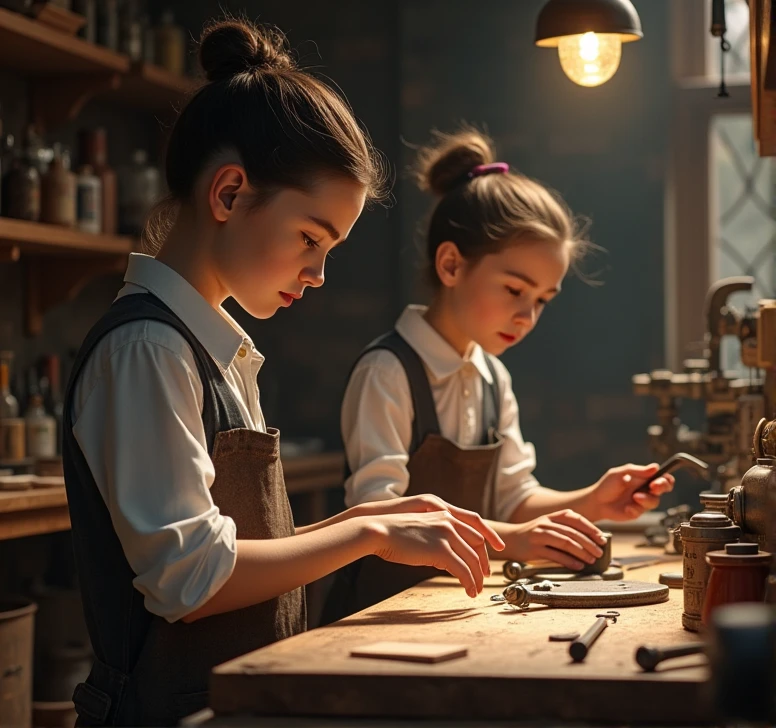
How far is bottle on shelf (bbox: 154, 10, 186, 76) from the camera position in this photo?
156 inches

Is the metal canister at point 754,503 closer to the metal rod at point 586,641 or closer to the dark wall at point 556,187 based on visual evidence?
the metal rod at point 586,641

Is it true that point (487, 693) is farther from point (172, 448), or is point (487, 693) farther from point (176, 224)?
point (176, 224)

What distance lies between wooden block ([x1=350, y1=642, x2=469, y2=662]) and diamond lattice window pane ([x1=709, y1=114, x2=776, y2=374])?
2.86 meters

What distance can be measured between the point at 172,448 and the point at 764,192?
2996mm

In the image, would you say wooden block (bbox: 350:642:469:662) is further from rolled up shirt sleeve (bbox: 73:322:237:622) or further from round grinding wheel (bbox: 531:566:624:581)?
round grinding wheel (bbox: 531:566:624:581)

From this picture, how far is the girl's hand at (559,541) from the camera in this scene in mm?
1856

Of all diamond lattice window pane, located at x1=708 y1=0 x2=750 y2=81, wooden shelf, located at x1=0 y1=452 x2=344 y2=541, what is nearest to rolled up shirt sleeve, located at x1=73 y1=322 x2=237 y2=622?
wooden shelf, located at x1=0 y1=452 x2=344 y2=541

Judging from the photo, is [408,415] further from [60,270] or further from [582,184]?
[582,184]

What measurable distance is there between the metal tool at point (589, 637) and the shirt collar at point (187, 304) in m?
0.58

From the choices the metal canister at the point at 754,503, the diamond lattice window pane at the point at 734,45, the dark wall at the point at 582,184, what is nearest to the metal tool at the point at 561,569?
the metal canister at the point at 754,503

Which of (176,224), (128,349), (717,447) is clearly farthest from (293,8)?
(128,349)

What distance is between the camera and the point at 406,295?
401 cm

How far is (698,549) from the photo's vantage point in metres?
1.39

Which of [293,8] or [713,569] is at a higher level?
[293,8]
